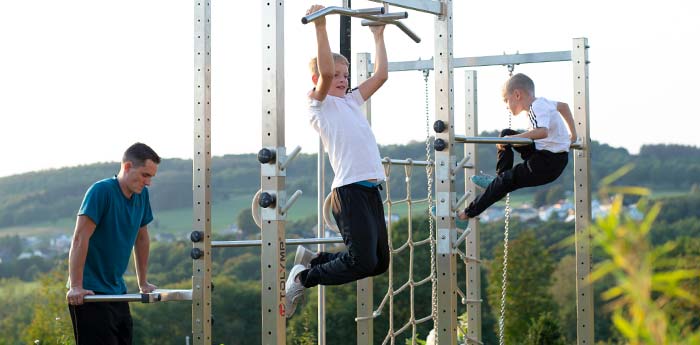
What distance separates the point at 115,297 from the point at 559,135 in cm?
257

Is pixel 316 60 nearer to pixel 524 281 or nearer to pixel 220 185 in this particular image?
pixel 524 281

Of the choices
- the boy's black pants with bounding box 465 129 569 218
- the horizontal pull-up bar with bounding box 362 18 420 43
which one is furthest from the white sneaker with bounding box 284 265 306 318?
the boy's black pants with bounding box 465 129 569 218

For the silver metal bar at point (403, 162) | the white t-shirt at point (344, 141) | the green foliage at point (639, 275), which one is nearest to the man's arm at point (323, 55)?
the white t-shirt at point (344, 141)

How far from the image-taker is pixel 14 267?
95.7 ft

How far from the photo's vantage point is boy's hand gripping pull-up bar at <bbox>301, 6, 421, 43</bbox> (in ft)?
12.0

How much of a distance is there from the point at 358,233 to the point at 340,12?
0.93 m

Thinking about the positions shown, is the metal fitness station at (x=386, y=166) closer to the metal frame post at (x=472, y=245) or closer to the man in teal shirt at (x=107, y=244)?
the metal frame post at (x=472, y=245)

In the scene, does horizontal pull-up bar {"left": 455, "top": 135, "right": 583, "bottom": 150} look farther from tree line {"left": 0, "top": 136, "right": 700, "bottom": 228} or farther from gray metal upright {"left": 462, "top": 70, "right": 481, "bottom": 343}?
tree line {"left": 0, "top": 136, "right": 700, "bottom": 228}

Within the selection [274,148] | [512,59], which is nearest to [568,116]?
[512,59]

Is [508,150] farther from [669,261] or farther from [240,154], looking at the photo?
[240,154]

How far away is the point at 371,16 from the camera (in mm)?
4074

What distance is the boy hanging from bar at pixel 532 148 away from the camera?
5328 millimetres

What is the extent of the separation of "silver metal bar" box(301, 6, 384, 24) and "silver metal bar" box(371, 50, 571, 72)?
2176mm

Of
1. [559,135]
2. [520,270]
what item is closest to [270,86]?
[559,135]
